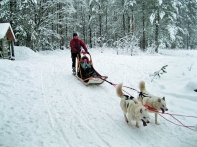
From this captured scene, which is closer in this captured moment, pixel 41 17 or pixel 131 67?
pixel 131 67

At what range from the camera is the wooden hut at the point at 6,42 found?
46.9 feet

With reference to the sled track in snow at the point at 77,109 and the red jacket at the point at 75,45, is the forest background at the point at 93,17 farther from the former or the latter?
the sled track in snow at the point at 77,109

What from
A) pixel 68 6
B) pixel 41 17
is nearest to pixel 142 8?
pixel 68 6

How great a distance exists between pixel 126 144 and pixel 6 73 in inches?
245

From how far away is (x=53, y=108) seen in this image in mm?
4645

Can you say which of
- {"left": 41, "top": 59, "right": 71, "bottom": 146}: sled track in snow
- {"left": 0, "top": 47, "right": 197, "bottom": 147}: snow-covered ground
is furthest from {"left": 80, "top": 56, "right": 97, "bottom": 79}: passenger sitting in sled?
{"left": 41, "top": 59, "right": 71, "bottom": 146}: sled track in snow

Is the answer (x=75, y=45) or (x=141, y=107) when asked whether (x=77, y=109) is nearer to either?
(x=141, y=107)

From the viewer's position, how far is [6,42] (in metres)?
15.7

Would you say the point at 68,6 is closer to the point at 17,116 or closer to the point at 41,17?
the point at 41,17

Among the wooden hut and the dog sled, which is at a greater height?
the wooden hut

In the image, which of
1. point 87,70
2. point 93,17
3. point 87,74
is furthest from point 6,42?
point 93,17

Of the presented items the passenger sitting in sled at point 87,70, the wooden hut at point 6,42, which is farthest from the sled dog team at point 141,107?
the wooden hut at point 6,42

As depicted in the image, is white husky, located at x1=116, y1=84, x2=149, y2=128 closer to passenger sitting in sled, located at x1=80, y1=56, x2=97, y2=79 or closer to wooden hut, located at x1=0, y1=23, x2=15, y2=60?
passenger sitting in sled, located at x1=80, y1=56, x2=97, y2=79

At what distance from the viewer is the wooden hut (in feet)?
46.9
